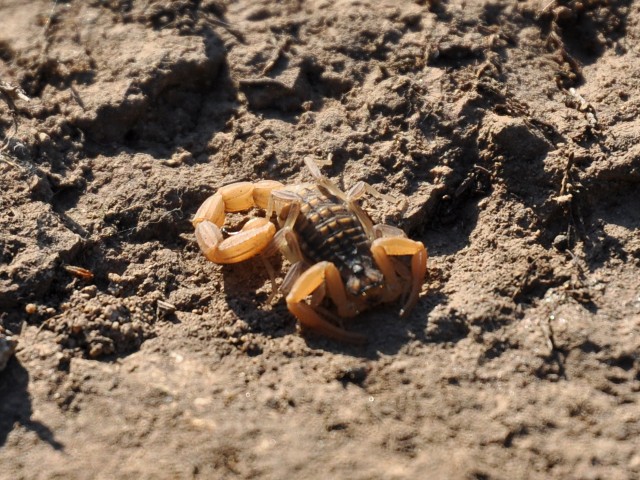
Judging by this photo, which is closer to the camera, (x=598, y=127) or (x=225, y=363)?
(x=225, y=363)

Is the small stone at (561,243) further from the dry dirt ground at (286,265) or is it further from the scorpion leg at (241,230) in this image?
the scorpion leg at (241,230)

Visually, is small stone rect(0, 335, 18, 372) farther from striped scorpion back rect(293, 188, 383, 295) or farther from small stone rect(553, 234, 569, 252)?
small stone rect(553, 234, 569, 252)

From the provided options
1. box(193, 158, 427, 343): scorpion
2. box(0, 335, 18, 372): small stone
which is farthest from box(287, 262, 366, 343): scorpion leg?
box(0, 335, 18, 372): small stone

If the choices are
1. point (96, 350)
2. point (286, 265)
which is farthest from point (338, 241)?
point (96, 350)

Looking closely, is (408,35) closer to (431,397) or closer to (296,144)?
(296,144)

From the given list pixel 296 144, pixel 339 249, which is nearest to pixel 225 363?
pixel 339 249

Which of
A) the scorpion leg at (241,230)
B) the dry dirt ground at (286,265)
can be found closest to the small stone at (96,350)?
the dry dirt ground at (286,265)

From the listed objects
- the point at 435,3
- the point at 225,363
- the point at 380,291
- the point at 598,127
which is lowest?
the point at 225,363
